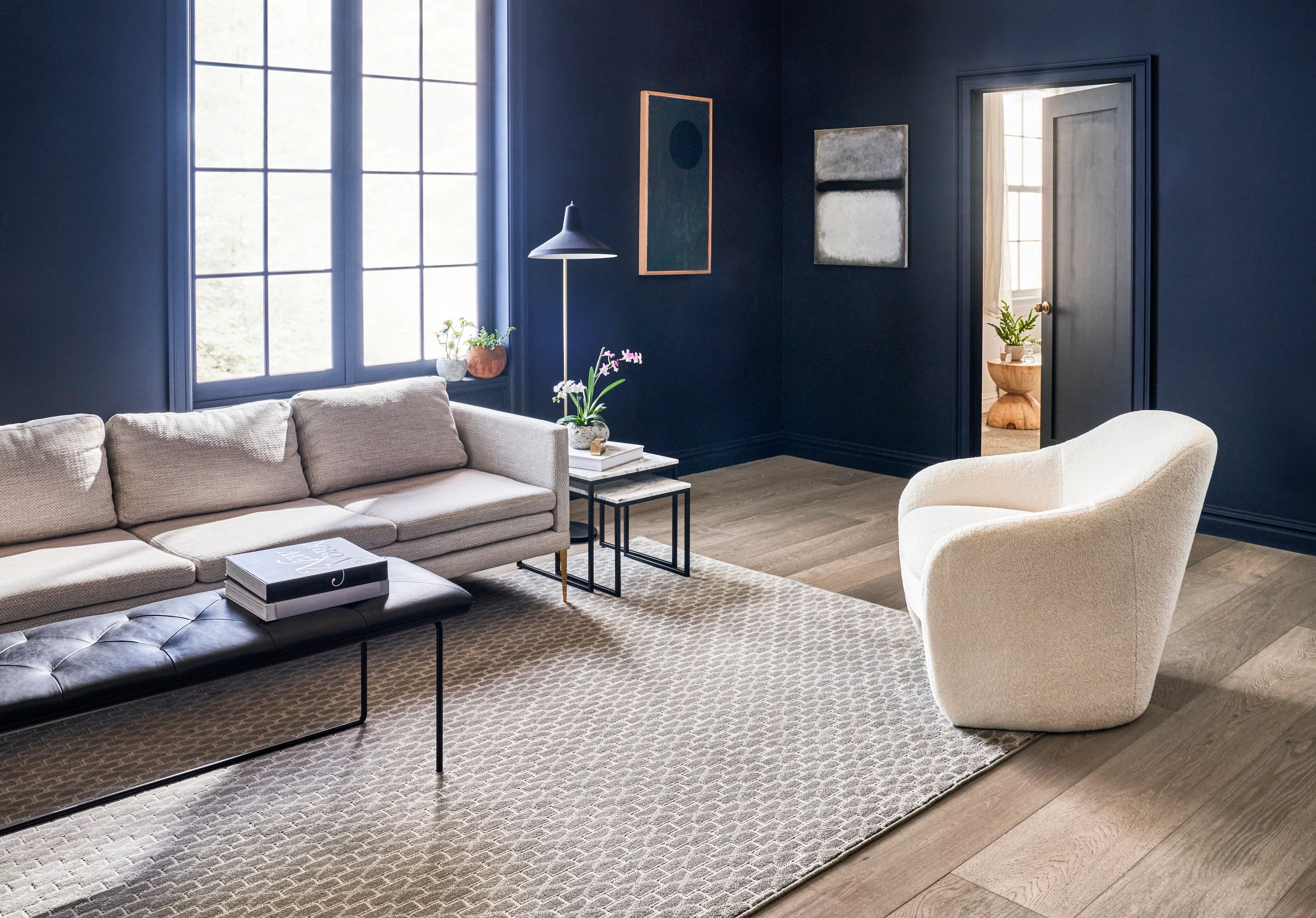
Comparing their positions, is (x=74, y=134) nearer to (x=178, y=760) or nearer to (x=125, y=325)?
(x=125, y=325)

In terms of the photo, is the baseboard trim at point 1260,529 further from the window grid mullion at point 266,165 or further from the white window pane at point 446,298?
the window grid mullion at point 266,165

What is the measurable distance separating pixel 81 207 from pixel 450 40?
1.92m

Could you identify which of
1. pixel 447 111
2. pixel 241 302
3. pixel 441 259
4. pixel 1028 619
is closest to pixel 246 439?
pixel 241 302

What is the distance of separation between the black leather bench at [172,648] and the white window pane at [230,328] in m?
1.95

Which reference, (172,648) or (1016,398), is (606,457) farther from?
(1016,398)

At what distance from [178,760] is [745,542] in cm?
272

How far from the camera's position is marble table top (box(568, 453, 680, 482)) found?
4.38 meters

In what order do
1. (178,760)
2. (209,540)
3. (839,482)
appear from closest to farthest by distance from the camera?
1. (178,760)
2. (209,540)
3. (839,482)

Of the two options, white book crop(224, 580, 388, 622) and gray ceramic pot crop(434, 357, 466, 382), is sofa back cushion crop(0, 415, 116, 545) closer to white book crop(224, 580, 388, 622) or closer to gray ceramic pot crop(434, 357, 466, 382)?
white book crop(224, 580, 388, 622)

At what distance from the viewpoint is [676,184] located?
20.0ft

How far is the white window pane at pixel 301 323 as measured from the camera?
480cm

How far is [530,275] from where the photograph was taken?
5516mm

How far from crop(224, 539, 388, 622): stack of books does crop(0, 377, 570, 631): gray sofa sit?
0.67 m

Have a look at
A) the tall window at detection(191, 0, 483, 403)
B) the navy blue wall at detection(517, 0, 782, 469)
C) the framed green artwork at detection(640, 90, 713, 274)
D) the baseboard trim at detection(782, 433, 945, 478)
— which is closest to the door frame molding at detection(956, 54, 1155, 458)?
the baseboard trim at detection(782, 433, 945, 478)
